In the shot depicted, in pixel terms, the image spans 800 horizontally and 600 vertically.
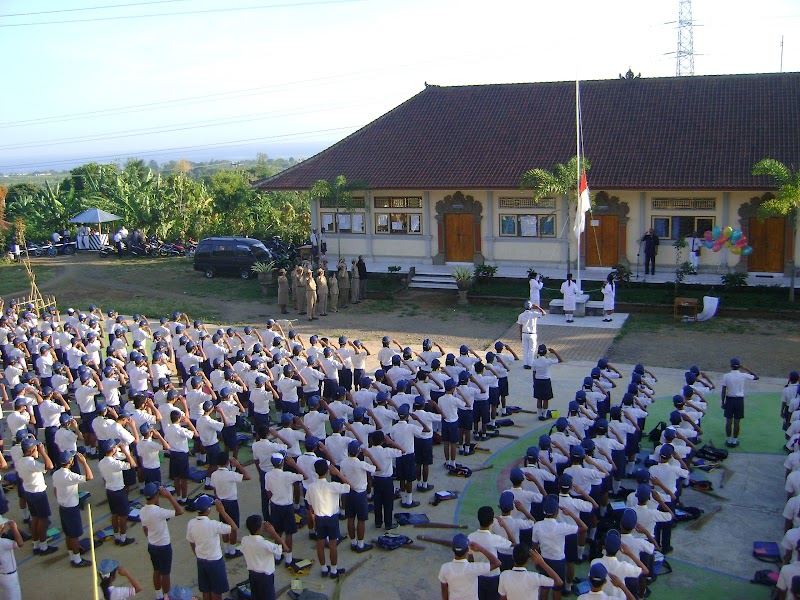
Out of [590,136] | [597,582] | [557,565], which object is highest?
[590,136]

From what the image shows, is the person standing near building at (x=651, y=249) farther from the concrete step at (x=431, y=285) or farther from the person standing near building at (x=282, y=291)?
the person standing near building at (x=282, y=291)

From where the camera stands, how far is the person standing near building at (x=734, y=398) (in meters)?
12.1

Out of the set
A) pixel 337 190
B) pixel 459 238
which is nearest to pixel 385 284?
pixel 459 238

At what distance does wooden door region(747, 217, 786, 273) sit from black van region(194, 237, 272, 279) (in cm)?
1532

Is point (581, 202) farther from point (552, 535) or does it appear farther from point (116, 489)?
point (116, 489)

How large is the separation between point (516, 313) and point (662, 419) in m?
8.44

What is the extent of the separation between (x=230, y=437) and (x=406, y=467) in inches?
119

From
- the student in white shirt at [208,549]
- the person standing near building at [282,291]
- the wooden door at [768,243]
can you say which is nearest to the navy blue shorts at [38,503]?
the student in white shirt at [208,549]

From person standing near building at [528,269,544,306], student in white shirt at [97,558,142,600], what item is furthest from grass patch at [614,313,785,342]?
student in white shirt at [97,558,142,600]

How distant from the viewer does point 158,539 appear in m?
8.57

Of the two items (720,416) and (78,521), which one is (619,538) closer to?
(78,521)

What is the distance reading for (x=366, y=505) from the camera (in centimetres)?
954

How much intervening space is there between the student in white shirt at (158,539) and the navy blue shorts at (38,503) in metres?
2.01

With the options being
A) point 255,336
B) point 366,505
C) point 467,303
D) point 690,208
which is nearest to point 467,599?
point 366,505
